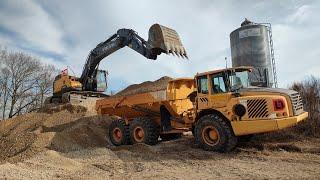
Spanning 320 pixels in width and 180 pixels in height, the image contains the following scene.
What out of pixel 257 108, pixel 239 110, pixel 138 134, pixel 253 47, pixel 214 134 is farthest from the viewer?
pixel 253 47

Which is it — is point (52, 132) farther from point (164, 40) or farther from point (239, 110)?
Answer: point (239, 110)

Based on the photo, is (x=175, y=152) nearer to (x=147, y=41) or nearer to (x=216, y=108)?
(x=216, y=108)

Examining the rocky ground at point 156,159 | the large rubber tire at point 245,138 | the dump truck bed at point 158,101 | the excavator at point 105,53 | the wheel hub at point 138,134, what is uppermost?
the excavator at point 105,53

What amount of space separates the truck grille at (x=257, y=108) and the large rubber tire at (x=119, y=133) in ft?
16.1

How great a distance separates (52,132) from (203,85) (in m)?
6.14

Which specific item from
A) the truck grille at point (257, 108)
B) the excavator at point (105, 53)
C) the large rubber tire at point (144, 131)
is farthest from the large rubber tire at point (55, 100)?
the truck grille at point (257, 108)

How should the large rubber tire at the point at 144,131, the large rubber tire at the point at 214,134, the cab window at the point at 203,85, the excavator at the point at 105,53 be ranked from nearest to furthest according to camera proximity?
the large rubber tire at the point at 214,134 → the cab window at the point at 203,85 → the large rubber tire at the point at 144,131 → the excavator at the point at 105,53

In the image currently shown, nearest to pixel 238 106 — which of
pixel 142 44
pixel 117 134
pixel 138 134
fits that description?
pixel 138 134

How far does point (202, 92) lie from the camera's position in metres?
11.0

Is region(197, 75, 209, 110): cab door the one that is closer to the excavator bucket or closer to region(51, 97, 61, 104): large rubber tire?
the excavator bucket

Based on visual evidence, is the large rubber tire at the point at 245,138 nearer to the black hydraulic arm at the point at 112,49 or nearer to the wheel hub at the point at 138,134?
the wheel hub at the point at 138,134

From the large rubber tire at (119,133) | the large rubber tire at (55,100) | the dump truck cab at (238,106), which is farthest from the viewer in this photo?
the large rubber tire at (55,100)

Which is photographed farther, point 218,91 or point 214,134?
point 218,91

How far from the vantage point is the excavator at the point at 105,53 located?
14.2 metres
